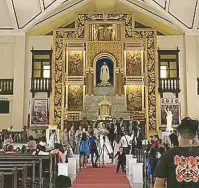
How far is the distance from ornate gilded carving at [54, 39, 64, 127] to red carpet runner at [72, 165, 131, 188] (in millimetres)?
9276

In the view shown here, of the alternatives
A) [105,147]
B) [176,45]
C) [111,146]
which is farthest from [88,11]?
[105,147]

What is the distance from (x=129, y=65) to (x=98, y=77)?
1929 mm

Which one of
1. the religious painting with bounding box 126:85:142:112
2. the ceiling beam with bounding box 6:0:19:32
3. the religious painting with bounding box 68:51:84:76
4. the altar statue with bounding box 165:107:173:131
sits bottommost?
the altar statue with bounding box 165:107:173:131

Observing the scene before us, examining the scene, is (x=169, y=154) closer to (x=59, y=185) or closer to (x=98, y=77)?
(x=59, y=185)

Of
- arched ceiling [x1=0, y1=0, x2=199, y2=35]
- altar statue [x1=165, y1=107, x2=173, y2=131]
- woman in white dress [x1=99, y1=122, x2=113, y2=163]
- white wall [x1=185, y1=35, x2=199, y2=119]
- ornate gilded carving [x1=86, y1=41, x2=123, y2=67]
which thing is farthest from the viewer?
ornate gilded carving [x1=86, y1=41, x2=123, y2=67]

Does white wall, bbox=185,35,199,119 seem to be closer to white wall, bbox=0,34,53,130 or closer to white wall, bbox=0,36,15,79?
white wall, bbox=0,34,53,130

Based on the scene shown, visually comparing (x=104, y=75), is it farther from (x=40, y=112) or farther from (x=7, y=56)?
(x=7, y=56)

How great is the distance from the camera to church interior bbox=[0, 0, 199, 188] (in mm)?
21641

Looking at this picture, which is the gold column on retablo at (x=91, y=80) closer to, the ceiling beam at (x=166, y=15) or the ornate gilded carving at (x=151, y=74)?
the ornate gilded carving at (x=151, y=74)

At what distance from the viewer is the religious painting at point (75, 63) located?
882 inches

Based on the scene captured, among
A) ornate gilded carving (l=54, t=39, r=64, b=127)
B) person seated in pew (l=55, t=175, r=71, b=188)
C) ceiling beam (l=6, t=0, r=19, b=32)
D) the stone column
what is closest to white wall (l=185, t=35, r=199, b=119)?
ornate gilded carving (l=54, t=39, r=64, b=127)

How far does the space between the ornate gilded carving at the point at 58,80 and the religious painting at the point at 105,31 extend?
2130mm

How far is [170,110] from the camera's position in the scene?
21.8 m

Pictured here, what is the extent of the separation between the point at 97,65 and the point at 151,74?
10.4 feet
